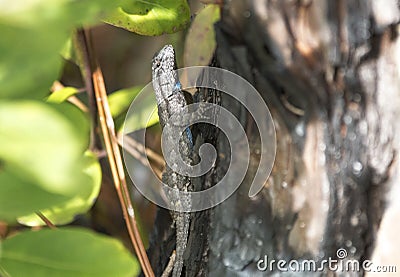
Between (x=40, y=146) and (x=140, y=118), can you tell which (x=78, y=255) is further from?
(x=140, y=118)

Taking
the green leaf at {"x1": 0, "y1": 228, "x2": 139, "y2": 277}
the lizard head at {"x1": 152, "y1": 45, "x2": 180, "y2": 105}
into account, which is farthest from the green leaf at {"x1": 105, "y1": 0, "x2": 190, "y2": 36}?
the green leaf at {"x1": 0, "y1": 228, "x2": 139, "y2": 277}

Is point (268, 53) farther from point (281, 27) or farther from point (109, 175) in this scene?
point (109, 175)

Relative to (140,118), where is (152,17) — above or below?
above

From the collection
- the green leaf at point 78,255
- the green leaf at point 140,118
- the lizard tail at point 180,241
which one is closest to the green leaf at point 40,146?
the green leaf at point 78,255

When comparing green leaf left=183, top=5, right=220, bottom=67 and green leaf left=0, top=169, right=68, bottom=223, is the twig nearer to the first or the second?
green leaf left=183, top=5, right=220, bottom=67

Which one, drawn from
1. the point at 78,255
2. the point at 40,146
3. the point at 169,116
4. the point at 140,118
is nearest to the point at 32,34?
the point at 40,146

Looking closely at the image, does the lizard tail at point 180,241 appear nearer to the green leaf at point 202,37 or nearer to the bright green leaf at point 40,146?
the green leaf at point 202,37
